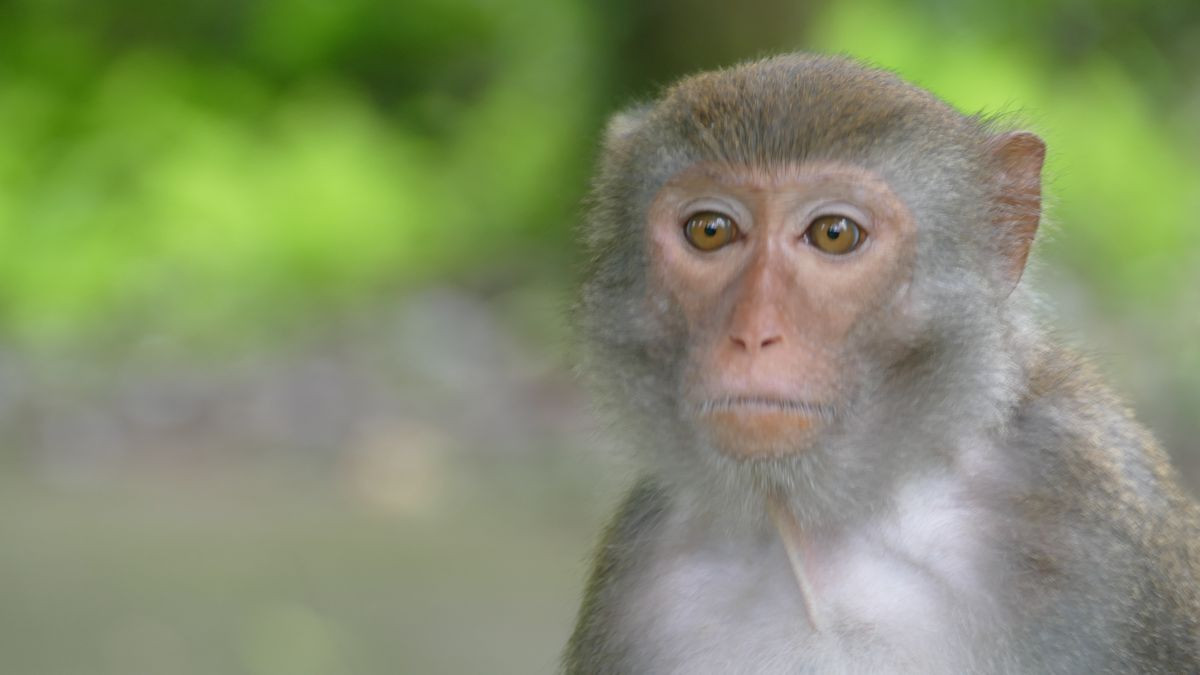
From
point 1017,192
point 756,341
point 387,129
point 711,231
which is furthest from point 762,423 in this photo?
point 387,129

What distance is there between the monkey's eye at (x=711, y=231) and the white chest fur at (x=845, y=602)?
0.55m

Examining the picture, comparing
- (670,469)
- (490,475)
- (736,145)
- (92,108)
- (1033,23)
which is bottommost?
(670,469)

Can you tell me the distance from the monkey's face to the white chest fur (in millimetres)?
286

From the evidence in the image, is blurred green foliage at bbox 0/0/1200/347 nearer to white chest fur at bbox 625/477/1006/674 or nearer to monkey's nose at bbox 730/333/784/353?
white chest fur at bbox 625/477/1006/674

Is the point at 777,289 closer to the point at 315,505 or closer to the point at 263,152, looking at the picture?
the point at 315,505

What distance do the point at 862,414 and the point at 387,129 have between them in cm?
872

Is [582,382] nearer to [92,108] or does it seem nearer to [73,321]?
[73,321]

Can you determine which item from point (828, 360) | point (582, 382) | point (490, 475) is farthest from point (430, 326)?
point (828, 360)

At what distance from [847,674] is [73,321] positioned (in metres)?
7.42

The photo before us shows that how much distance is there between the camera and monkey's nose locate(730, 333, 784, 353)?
2963 mm

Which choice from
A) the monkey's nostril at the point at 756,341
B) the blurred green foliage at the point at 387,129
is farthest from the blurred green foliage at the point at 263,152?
the monkey's nostril at the point at 756,341

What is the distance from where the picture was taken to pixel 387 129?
11.5m

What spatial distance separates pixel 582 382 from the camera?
3613 millimetres

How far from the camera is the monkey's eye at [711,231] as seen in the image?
318 centimetres
